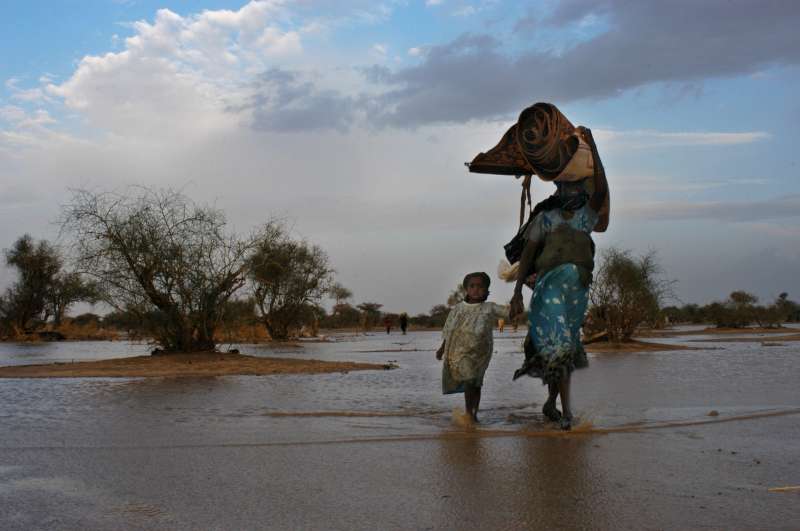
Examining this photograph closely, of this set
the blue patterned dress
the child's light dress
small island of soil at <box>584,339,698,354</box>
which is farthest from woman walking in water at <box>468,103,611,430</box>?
small island of soil at <box>584,339,698,354</box>

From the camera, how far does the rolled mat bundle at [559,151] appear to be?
8242 mm

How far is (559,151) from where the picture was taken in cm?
830

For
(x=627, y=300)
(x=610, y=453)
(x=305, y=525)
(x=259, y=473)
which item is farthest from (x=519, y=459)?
(x=627, y=300)

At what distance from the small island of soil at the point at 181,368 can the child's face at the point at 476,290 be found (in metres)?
9.19

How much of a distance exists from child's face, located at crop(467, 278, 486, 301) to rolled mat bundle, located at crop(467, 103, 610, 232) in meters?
1.23

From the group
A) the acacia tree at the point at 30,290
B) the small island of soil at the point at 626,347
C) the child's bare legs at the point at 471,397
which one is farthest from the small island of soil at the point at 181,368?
the acacia tree at the point at 30,290

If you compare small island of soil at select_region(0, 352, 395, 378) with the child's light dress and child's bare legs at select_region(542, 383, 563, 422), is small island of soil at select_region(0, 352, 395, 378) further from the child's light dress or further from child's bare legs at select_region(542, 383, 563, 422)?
child's bare legs at select_region(542, 383, 563, 422)

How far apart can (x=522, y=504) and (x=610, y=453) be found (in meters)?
1.86

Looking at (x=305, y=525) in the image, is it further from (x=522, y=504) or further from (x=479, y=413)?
(x=479, y=413)

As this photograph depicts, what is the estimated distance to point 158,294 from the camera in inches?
874

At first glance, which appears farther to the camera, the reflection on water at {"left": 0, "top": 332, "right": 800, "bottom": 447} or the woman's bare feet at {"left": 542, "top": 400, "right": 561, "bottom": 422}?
the woman's bare feet at {"left": 542, "top": 400, "right": 561, "bottom": 422}

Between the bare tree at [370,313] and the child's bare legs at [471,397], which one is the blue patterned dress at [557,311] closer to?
the child's bare legs at [471,397]

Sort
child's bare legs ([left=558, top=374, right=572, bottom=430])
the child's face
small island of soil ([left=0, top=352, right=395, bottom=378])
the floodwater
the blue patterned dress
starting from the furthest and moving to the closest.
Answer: small island of soil ([left=0, top=352, right=395, bottom=378]) < the child's face < the blue patterned dress < child's bare legs ([left=558, top=374, right=572, bottom=430]) < the floodwater

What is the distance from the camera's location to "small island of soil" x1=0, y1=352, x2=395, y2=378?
17.1 metres
